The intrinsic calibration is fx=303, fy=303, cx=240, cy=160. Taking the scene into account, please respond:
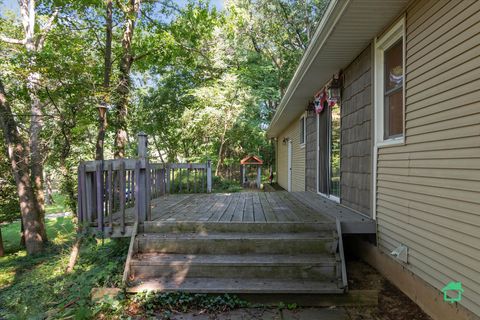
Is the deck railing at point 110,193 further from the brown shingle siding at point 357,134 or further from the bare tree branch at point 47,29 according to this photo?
the bare tree branch at point 47,29

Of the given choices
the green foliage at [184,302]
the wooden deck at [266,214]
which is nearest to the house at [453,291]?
the wooden deck at [266,214]

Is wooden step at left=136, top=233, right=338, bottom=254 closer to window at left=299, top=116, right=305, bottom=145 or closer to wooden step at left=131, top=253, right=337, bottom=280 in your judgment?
wooden step at left=131, top=253, right=337, bottom=280

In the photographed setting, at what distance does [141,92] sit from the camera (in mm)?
15047

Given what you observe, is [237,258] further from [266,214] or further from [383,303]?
[383,303]

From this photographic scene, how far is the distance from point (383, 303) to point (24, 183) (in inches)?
379

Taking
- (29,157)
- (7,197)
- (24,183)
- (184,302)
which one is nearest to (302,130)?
(184,302)

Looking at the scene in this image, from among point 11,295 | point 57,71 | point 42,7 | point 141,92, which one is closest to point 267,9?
point 141,92

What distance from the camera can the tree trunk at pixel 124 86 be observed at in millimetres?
6508

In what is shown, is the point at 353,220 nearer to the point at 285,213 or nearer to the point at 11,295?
the point at 285,213

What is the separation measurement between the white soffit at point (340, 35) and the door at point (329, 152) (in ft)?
2.23

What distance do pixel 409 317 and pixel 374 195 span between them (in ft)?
4.80

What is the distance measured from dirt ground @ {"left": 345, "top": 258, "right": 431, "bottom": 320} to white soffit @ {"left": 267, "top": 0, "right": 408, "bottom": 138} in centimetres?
276

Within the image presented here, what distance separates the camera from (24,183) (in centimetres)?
873

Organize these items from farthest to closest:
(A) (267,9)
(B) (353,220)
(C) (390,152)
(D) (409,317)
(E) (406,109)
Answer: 1. (A) (267,9)
2. (B) (353,220)
3. (C) (390,152)
4. (E) (406,109)
5. (D) (409,317)
